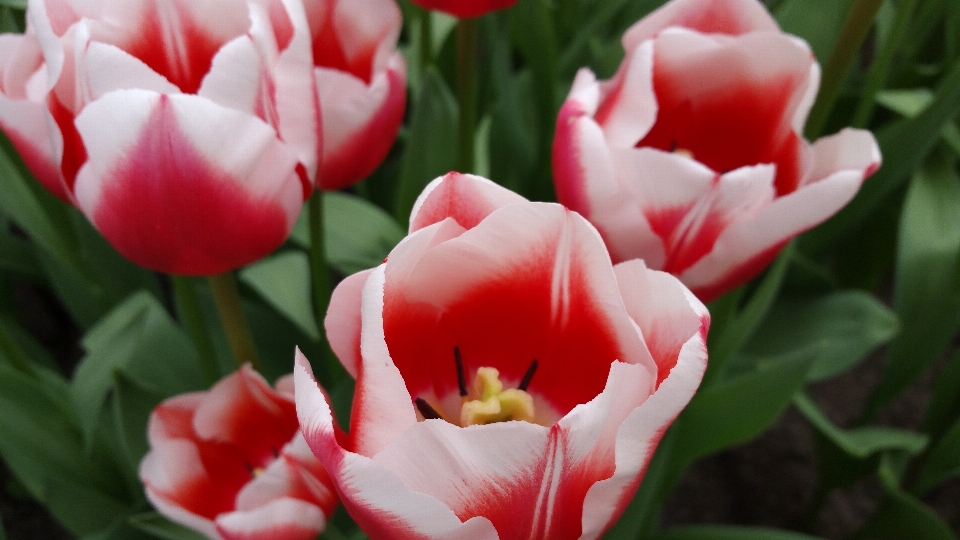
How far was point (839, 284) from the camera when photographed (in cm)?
104

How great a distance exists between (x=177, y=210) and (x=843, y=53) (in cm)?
40

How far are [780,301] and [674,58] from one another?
44 centimetres

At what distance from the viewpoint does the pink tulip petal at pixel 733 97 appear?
18.4 inches

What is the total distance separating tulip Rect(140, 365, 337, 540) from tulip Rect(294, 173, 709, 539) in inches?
3.0

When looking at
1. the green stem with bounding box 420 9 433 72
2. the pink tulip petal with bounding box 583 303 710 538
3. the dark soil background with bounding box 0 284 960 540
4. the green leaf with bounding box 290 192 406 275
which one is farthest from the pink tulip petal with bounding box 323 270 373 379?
the dark soil background with bounding box 0 284 960 540

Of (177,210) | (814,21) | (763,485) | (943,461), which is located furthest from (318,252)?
(763,485)

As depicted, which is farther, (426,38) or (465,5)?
(426,38)

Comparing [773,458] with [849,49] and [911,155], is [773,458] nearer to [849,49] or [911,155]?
[911,155]

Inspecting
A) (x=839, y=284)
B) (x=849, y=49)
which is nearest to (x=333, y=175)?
(x=849, y=49)

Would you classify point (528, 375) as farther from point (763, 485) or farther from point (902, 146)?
point (763, 485)

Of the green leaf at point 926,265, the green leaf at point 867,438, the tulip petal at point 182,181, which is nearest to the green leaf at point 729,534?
the green leaf at point 867,438

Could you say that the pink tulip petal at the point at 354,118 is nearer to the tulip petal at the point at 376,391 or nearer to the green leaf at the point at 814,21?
the tulip petal at the point at 376,391

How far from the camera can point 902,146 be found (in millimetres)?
709

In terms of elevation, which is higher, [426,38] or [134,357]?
[426,38]
